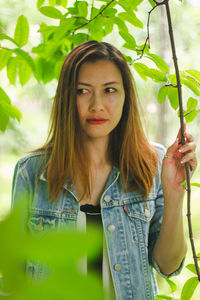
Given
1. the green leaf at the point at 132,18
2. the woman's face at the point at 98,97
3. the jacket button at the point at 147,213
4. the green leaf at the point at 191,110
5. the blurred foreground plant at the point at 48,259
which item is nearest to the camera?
the blurred foreground plant at the point at 48,259

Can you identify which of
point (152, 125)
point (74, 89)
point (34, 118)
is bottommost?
point (74, 89)

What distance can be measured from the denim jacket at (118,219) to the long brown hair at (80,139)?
0.03 m

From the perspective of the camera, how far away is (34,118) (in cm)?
458

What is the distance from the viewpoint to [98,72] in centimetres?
92

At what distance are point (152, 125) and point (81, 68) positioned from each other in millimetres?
Answer: 2975

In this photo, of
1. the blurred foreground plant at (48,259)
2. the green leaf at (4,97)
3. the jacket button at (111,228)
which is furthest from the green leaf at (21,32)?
the blurred foreground plant at (48,259)

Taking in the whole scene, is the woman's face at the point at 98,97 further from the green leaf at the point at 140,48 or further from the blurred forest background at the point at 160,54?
the blurred forest background at the point at 160,54

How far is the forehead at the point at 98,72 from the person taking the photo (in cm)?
91

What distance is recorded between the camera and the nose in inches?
34.7

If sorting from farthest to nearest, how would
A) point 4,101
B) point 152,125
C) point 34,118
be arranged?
point 34,118 < point 152,125 < point 4,101

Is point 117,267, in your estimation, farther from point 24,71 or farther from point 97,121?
point 24,71

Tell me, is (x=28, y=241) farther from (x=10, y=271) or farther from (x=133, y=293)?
(x=133, y=293)

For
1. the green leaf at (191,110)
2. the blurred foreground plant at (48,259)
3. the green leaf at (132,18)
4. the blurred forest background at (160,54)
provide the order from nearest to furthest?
the blurred foreground plant at (48,259)
the green leaf at (191,110)
the green leaf at (132,18)
the blurred forest background at (160,54)

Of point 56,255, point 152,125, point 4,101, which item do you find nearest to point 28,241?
point 56,255
